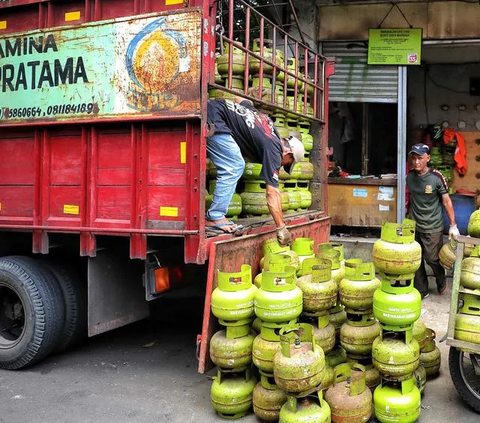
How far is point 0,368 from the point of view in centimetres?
474

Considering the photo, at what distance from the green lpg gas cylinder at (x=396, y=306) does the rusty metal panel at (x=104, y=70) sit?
196 cm

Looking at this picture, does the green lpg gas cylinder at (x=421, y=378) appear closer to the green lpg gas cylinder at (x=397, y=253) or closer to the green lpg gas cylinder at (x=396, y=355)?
the green lpg gas cylinder at (x=396, y=355)

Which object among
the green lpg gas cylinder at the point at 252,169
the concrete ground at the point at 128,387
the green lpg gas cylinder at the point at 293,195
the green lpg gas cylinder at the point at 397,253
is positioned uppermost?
the green lpg gas cylinder at the point at 252,169

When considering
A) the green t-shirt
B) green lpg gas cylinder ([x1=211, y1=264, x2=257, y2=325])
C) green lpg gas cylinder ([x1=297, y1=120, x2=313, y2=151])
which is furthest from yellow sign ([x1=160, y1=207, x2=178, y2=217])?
the green t-shirt

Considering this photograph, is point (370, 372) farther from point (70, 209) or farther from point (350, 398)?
point (70, 209)

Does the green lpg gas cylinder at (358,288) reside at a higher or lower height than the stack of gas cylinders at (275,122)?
lower

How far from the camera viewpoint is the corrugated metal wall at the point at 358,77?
8.68 metres

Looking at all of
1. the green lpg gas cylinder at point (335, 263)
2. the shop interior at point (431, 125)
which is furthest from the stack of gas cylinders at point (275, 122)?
the shop interior at point (431, 125)

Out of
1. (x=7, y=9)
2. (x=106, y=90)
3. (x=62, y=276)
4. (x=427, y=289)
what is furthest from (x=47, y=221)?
(x=427, y=289)

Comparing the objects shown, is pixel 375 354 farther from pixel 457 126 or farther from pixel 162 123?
pixel 457 126

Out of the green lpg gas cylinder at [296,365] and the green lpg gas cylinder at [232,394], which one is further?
the green lpg gas cylinder at [232,394]

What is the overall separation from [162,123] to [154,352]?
2384 millimetres

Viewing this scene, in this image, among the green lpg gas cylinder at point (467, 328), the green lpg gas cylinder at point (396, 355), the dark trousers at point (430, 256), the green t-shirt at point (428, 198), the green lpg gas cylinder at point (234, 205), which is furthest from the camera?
the dark trousers at point (430, 256)

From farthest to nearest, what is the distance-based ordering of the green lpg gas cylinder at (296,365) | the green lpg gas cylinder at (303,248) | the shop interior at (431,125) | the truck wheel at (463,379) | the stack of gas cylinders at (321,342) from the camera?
the shop interior at (431,125)
the green lpg gas cylinder at (303,248)
the truck wheel at (463,379)
the stack of gas cylinders at (321,342)
the green lpg gas cylinder at (296,365)
